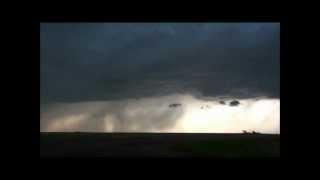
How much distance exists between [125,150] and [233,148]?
2.88 feet

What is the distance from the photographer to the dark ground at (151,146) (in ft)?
13.6

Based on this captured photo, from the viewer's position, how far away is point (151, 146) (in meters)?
4.42

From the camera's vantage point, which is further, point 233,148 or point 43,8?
point 233,148

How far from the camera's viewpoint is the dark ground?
13.6 feet

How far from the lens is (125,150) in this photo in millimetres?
4223
